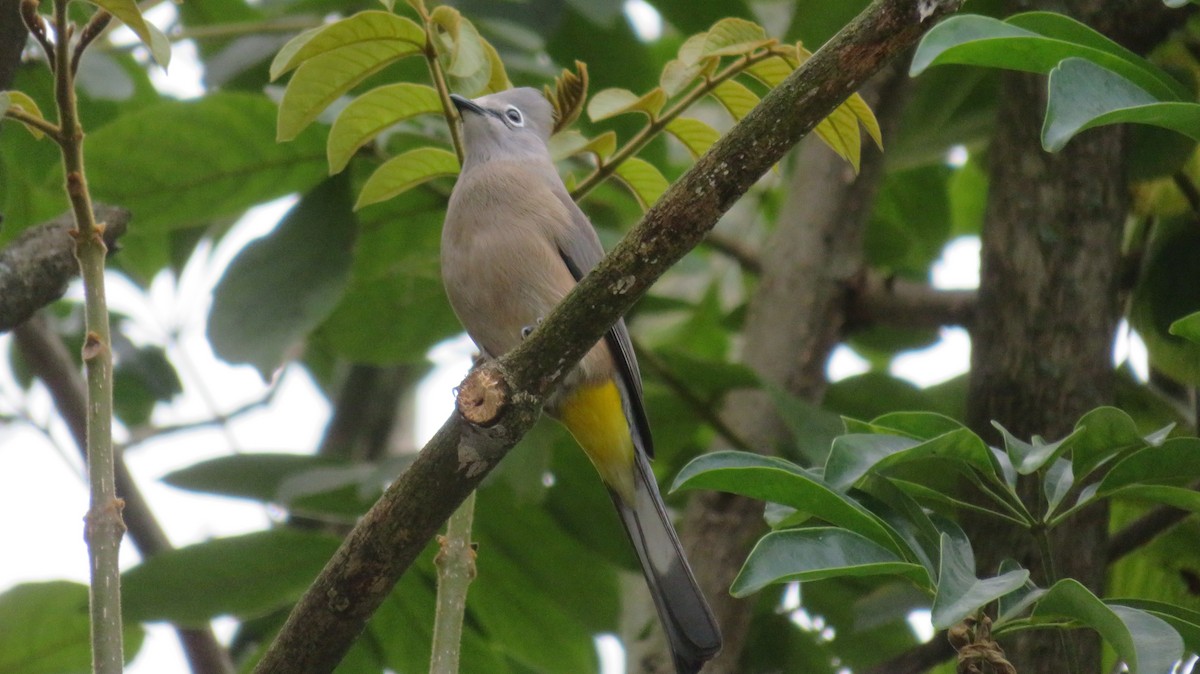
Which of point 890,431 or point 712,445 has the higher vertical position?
point 712,445

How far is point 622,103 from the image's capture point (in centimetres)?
259

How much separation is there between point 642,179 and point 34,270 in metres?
1.33

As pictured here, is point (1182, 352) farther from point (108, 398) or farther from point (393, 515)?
point (108, 398)

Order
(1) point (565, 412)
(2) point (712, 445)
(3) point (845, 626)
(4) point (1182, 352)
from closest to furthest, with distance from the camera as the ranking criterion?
(4) point (1182, 352) < (1) point (565, 412) < (3) point (845, 626) < (2) point (712, 445)

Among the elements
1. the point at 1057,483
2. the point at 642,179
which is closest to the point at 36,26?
the point at 642,179

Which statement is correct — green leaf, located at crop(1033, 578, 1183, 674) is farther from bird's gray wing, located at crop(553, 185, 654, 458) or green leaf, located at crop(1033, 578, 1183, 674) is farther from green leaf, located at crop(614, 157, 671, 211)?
bird's gray wing, located at crop(553, 185, 654, 458)

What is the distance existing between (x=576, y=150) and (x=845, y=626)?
6.12 ft

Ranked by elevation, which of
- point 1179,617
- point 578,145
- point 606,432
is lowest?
point 1179,617

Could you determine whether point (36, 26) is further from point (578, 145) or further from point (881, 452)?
point (881, 452)

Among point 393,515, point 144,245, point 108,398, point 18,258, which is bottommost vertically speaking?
point 393,515

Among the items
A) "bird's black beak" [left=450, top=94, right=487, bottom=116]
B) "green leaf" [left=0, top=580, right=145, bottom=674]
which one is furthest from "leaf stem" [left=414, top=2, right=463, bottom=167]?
"green leaf" [left=0, top=580, right=145, bottom=674]

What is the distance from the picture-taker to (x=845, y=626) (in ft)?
12.6

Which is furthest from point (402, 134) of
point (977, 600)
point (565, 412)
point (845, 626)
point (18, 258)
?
point (977, 600)

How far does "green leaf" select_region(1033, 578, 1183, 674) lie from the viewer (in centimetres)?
177
